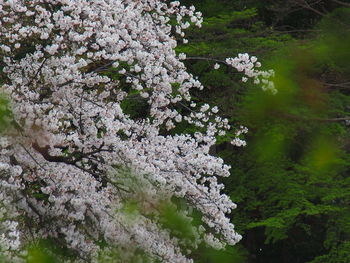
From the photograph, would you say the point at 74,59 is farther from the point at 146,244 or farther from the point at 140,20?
the point at 146,244

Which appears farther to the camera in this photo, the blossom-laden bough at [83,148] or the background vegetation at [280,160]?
the background vegetation at [280,160]

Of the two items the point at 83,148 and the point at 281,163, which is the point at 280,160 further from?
the point at 83,148

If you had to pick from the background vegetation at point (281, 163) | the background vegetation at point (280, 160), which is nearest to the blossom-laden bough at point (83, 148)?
the background vegetation at point (280, 160)

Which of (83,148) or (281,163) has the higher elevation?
(83,148)

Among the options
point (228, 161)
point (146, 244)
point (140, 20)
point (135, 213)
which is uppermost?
point (135, 213)

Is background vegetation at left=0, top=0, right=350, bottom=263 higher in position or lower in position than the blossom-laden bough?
lower

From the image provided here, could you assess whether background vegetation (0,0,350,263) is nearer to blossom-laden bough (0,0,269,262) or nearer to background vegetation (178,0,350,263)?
background vegetation (178,0,350,263)

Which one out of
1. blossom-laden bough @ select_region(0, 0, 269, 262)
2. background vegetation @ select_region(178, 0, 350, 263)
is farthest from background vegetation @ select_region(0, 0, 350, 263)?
blossom-laden bough @ select_region(0, 0, 269, 262)

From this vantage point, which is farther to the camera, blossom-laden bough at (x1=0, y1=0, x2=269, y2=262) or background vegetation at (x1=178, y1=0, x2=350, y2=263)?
background vegetation at (x1=178, y1=0, x2=350, y2=263)

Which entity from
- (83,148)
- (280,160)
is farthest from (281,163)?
(83,148)

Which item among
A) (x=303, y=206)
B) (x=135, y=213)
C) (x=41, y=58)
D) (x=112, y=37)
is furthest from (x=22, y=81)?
(x=303, y=206)

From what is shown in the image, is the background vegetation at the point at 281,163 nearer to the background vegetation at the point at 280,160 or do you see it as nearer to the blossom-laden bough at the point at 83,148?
the background vegetation at the point at 280,160

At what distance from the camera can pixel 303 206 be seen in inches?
423

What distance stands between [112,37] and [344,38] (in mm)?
3369
